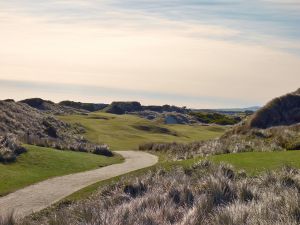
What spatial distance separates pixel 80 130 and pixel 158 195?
145 feet

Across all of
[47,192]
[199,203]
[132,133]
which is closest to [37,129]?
[132,133]

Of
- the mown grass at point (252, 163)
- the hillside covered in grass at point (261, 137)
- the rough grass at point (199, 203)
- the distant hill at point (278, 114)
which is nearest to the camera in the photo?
the rough grass at point (199, 203)

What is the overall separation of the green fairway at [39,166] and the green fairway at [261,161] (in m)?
7.59

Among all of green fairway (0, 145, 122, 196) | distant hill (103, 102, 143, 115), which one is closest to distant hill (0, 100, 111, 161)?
green fairway (0, 145, 122, 196)

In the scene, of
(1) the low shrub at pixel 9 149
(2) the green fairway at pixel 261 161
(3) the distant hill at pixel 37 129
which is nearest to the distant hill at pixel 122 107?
(3) the distant hill at pixel 37 129

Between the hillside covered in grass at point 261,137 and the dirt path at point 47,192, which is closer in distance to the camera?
the dirt path at point 47,192

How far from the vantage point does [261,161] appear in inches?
771

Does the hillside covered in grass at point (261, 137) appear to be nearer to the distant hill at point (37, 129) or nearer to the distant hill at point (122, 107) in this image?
the distant hill at point (37, 129)

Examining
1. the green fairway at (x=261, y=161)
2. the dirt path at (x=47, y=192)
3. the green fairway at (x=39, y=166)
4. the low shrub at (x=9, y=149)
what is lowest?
the dirt path at (x=47, y=192)

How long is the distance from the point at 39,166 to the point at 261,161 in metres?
10.6

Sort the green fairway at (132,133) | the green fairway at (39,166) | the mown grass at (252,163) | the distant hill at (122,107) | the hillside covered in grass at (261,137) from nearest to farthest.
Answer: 1. the mown grass at (252,163)
2. the green fairway at (39,166)
3. the hillside covered in grass at (261,137)
4. the green fairway at (132,133)
5. the distant hill at (122,107)

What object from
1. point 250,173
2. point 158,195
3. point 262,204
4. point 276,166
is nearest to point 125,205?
point 158,195

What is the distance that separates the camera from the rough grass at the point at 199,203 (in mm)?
10203

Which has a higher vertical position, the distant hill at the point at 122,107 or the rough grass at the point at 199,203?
the distant hill at the point at 122,107
